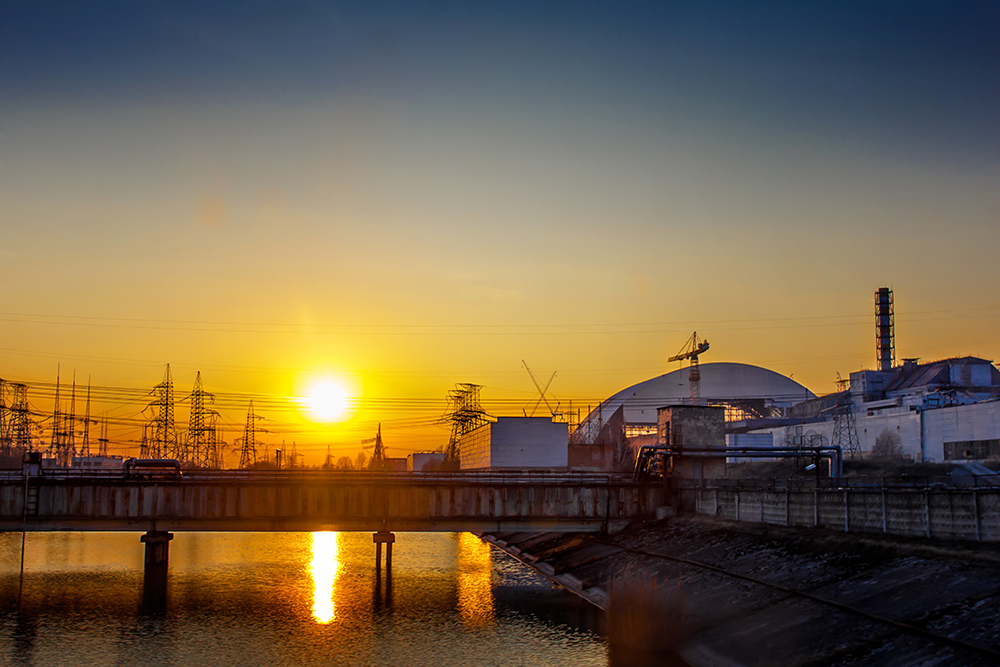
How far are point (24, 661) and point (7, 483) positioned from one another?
2531 cm

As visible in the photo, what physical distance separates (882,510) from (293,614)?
30.4 meters

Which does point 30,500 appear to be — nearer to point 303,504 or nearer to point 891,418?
point 303,504

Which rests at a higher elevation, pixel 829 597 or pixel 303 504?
pixel 303 504

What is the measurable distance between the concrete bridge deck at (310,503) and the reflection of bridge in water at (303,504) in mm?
68

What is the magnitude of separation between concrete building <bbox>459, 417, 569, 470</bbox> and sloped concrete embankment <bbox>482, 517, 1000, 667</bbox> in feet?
234

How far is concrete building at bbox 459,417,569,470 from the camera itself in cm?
12419

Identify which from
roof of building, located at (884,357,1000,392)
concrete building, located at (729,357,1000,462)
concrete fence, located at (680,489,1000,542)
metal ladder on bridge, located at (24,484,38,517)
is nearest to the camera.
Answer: concrete fence, located at (680,489,1000,542)

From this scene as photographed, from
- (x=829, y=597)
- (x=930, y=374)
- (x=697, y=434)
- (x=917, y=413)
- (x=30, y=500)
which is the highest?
(x=930, y=374)

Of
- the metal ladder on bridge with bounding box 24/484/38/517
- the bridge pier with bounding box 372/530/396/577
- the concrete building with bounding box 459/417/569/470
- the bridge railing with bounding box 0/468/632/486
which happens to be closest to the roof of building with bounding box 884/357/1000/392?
the concrete building with bounding box 459/417/569/470

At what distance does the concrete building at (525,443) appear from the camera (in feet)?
407

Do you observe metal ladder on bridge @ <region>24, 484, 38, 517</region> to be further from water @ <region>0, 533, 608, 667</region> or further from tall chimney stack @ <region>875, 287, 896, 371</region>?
tall chimney stack @ <region>875, 287, 896, 371</region>

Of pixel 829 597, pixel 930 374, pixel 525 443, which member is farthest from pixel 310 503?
pixel 930 374

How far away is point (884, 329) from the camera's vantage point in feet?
561

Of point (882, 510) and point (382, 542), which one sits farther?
point (382, 542)
